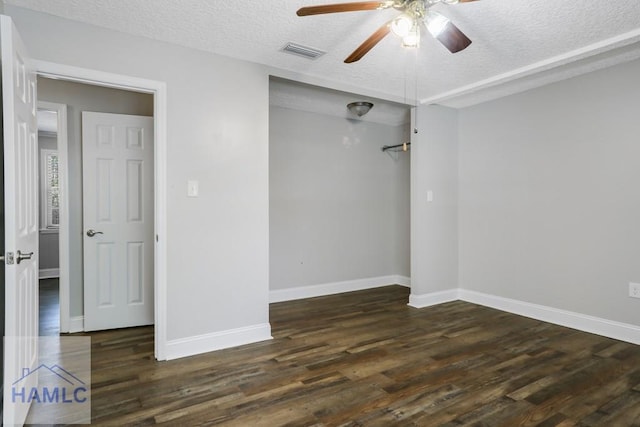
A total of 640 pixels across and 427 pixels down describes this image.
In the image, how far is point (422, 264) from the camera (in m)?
4.28

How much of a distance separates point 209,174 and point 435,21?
1934 mm

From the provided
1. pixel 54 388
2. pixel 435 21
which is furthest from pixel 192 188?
pixel 435 21

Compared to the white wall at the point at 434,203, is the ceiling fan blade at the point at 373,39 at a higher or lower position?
higher

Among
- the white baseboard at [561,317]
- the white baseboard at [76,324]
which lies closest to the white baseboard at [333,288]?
the white baseboard at [561,317]

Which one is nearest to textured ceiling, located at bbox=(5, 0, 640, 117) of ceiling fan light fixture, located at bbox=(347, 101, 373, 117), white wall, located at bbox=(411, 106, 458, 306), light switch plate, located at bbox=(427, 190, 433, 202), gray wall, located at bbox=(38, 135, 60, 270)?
ceiling fan light fixture, located at bbox=(347, 101, 373, 117)

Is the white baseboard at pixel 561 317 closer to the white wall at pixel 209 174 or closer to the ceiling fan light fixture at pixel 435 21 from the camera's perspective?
the white wall at pixel 209 174

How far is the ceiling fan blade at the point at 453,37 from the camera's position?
6.74ft

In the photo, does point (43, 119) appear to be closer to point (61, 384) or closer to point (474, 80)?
point (61, 384)

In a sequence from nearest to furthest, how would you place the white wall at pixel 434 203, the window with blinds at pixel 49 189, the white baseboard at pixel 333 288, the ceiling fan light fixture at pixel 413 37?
the ceiling fan light fixture at pixel 413 37 → the white wall at pixel 434 203 → the white baseboard at pixel 333 288 → the window with blinds at pixel 49 189

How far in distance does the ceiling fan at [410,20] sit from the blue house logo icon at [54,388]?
8.14 ft

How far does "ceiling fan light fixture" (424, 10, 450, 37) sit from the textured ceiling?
26 cm

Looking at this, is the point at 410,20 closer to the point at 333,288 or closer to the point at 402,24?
the point at 402,24

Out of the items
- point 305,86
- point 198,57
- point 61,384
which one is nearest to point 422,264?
point 305,86

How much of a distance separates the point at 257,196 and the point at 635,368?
3.12 m
